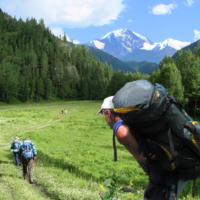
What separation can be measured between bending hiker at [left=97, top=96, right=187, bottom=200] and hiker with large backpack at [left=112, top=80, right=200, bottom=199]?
70 millimetres

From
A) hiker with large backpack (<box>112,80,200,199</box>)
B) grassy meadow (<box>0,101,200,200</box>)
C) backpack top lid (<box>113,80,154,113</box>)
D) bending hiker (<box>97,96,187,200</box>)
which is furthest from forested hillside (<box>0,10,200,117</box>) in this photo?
backpack top lid (<box>113,80,154,113</box>)

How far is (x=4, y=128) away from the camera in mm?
29547

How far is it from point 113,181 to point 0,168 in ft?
38.1

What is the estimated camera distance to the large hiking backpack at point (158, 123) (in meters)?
2.40

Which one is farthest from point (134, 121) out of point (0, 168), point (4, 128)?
point (4, 128)

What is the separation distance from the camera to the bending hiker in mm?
2494

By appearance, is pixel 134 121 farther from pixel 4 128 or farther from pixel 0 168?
pixel 4 128

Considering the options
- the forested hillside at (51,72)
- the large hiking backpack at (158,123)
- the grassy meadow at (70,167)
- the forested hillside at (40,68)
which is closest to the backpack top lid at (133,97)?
the large hiking backpack at (158,123)

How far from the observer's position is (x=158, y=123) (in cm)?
247

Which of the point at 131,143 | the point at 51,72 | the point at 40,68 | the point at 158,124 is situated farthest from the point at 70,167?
the point at 51,72

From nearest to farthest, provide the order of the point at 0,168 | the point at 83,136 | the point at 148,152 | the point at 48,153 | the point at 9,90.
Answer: the point at 148,152, the point at 0,168, the point at 48,153, the point at 83,136, the point at 9,90

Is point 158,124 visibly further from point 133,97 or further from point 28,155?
point 28,155

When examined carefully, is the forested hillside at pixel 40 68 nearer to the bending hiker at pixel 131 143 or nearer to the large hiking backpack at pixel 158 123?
the bending hiker at pixel 131 143

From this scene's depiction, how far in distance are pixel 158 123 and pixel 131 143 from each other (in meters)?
0.44
